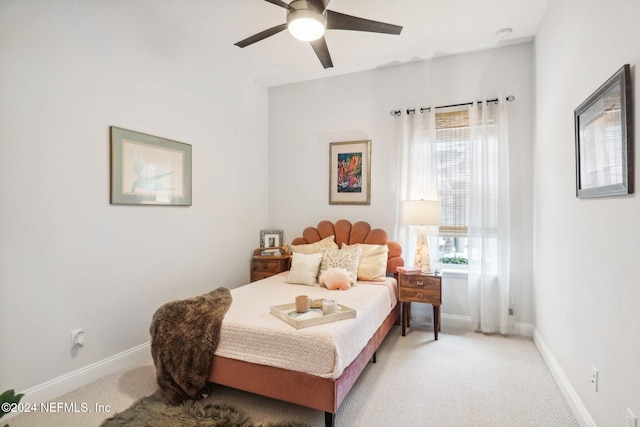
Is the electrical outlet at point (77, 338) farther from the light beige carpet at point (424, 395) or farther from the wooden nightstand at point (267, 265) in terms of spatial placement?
the wooden nightstand at point (267, 265)

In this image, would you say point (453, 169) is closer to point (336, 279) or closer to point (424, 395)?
point (336, 279)

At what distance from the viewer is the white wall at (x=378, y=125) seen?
11.7 ft

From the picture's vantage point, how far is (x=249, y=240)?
4434 millimetres

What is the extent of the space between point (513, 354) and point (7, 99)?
14.3 ft

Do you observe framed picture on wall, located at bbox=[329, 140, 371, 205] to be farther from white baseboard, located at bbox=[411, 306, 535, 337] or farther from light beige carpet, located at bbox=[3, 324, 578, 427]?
light beige carpet, located at bbox=[3, 324, 578, 427]

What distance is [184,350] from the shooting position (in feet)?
7.38

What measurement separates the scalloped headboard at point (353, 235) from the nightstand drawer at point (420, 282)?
0.73ft

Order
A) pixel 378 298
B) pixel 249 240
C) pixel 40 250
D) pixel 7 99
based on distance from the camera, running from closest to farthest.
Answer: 1. pixel 7 99
2. pixel 40 250
3. pixel 378 298
4. pixel 249 240

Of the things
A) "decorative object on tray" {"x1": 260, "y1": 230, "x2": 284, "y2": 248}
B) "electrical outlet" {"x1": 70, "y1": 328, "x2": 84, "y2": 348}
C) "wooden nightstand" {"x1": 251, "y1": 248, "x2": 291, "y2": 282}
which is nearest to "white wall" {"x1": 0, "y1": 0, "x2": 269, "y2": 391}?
"electrical outlet" {"x1": 70, "y1": 328, "x2": 84, "y2": 348}

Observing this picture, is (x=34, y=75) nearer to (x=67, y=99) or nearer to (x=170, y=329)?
(x=67, y=99)

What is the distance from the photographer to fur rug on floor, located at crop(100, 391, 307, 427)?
6.61 ft

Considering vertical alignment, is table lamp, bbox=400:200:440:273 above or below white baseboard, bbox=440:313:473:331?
above

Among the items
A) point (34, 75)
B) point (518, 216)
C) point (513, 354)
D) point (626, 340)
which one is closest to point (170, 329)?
point (34, 75)

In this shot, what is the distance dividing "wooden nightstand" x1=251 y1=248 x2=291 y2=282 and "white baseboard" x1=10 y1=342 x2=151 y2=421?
4.80 ft
